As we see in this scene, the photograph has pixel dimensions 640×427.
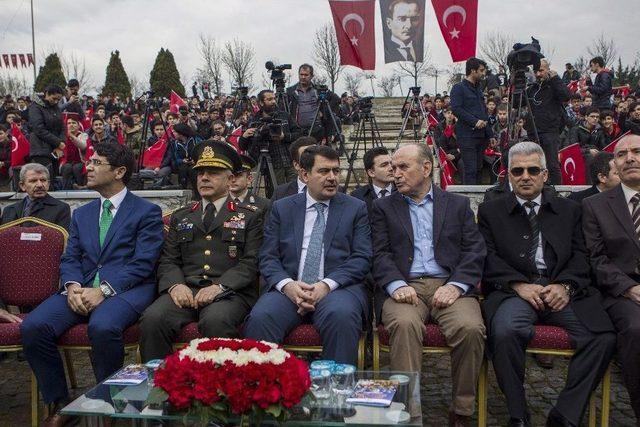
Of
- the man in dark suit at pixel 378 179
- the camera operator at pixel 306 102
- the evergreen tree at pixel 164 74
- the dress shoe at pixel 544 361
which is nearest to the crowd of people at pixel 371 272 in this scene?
the dress shoe at pixel 544 361

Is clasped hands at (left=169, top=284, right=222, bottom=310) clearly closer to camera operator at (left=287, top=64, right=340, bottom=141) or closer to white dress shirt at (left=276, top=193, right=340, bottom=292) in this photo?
white dress shirt at (left=276, top=193, right=340, bottom=292)

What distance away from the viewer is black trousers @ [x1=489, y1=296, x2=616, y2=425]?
3252 mm

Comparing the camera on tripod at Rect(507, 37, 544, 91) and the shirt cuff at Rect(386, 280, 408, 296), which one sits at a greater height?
the camera on tripod at Rect(507, 37, 544, 91)

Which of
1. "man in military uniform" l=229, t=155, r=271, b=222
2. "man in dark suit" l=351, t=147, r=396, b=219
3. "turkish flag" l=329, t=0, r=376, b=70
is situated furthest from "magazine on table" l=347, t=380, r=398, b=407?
"turkish flag" l=329, t=0, r=376, b=70

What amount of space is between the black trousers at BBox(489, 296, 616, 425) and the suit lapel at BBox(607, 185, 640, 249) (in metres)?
0.63

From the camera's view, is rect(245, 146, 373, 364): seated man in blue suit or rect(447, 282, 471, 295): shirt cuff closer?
rect(245, 146, 373, 364): seated man in blue suit

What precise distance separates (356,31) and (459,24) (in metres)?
1.60

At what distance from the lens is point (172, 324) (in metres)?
3.58

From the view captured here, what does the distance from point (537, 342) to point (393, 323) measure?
0.79 metres

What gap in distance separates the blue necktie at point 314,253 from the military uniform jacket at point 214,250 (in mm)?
336

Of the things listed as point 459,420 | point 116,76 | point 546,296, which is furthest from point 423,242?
point 116,76

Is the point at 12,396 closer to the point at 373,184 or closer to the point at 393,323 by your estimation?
the point at 393,323

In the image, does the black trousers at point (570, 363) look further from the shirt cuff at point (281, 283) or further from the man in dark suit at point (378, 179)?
the man in dark suit at point (378, 179)

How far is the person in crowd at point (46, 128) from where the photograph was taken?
26.6 feet
